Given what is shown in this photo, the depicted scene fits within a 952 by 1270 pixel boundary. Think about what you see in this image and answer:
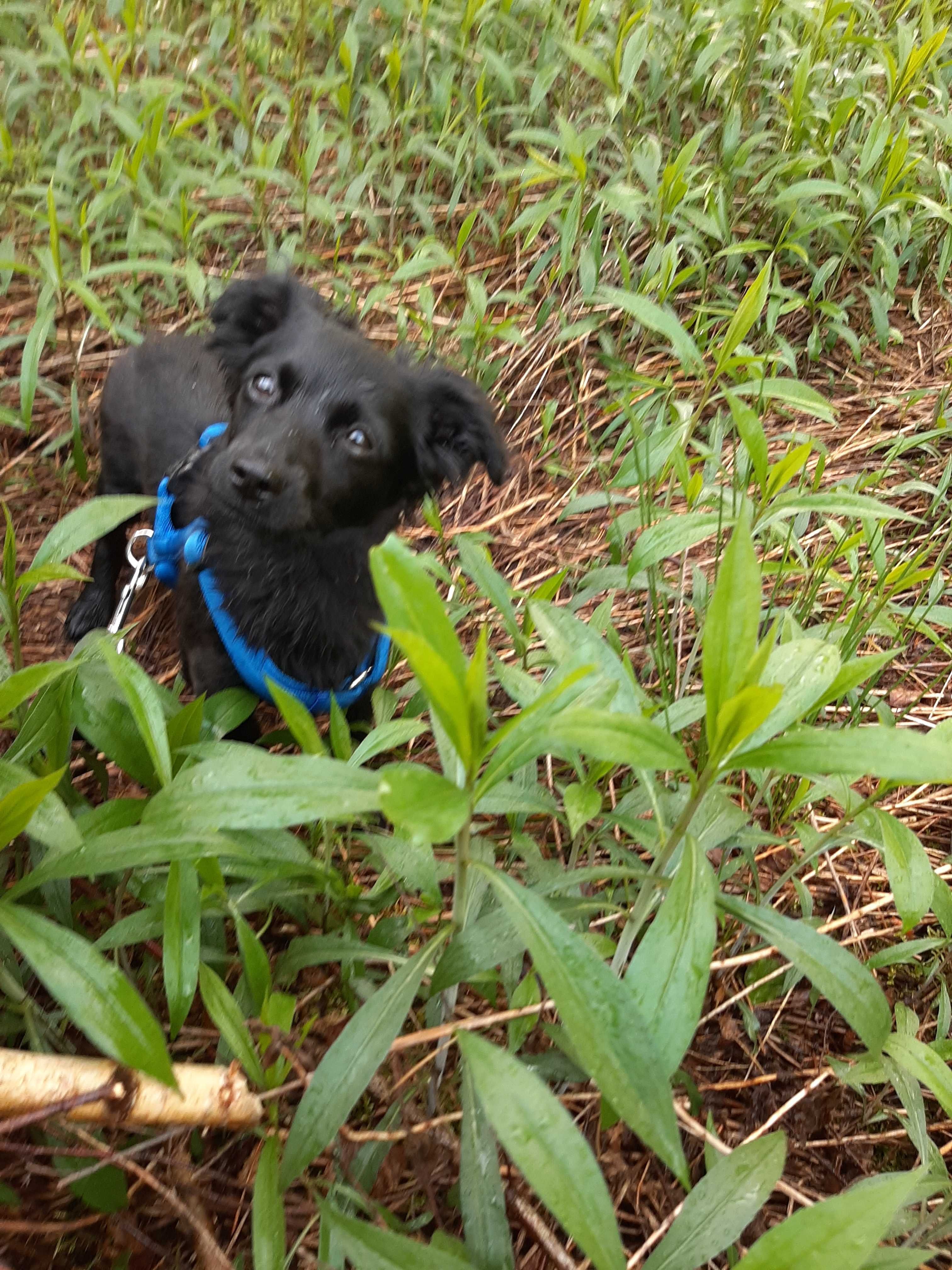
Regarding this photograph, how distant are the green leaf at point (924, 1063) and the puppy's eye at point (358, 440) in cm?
162

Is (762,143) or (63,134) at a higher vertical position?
(63,134)

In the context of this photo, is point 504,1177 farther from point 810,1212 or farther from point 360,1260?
point 810,1212

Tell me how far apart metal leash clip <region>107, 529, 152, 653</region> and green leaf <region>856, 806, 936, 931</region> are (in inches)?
48.2

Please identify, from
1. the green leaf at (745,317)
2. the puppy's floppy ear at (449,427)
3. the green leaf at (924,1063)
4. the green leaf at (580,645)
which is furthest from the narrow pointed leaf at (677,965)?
the puppy's floppy ear at (449,427)

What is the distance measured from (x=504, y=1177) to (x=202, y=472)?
5.92ft

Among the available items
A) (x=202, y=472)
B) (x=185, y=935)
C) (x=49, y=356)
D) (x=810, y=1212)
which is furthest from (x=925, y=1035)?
(x=49, y=356)

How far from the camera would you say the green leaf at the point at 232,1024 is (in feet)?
3.34

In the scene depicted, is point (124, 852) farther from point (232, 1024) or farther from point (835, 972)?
point (835, 972)

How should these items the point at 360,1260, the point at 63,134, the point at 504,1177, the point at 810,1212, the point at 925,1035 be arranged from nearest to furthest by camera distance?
the point at 810,1212, the point at 360,1260, the point at 504,1177, the point at 925,1035, the point at 63,134

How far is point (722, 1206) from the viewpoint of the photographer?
1011mm

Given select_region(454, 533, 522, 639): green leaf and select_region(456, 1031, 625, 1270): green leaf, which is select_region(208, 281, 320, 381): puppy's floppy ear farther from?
select_region(456, 1031, 625, 1270): green leaf

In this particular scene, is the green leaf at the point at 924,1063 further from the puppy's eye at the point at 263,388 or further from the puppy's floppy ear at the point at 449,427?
the puppy's eye at the point at 263,388

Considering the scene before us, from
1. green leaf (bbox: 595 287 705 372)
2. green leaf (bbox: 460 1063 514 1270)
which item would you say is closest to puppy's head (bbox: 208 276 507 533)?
green leaf (bbox: 595 287 705 372)

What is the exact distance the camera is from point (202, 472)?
2256 mm
